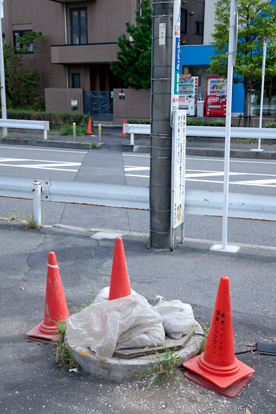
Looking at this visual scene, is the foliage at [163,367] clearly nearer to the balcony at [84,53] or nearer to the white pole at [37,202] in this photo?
the white pole at [37,202]

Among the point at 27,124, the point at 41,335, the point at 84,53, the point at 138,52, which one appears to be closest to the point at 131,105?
the point at 138,52

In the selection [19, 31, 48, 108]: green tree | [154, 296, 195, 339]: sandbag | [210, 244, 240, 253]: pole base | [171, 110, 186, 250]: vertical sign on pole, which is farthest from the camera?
[19, 31, 48, 108]: green tree

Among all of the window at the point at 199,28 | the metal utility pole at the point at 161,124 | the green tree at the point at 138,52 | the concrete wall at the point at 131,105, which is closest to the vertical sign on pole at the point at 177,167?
the metal utility pole at the point at 161,124

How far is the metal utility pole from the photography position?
5562mm

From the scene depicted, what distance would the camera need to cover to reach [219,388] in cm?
331

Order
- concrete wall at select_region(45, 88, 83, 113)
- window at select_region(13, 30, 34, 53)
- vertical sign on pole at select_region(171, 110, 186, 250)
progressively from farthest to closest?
window at select_region(13, 30, 34, 53) → concrete wall at select_region(45, 88, 83, 113) → vertical sign on pole at select_region(171, 110, 186, 250)

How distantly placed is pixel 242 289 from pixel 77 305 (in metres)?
1.75

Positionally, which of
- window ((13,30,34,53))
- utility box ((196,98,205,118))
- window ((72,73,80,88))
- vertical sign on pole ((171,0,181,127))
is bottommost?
utility box ((196,98,205,118))

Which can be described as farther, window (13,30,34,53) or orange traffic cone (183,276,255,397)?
window (13,30,34,53)

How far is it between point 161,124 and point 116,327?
121 inches

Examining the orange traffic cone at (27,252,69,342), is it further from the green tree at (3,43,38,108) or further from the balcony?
the green tree at (3,43,38,108)

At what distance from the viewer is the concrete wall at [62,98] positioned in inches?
1105

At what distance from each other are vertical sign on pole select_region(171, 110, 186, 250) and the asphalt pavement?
20.3 inches

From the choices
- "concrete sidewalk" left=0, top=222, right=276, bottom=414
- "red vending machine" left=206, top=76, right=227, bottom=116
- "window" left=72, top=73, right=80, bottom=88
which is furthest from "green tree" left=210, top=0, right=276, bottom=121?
"concrete sidewalk" left=0, top=222, right=276, bottom=414
